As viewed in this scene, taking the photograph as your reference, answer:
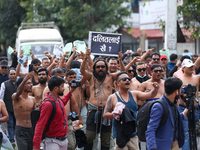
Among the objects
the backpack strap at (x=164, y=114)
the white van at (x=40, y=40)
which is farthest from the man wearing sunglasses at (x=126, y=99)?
the white van at (x=40, y=40)

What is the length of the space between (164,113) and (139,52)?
5729mm

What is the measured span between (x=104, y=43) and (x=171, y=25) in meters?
3.80

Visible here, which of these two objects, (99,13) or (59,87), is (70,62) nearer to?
(59,87)

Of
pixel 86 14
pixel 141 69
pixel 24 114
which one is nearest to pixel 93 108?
pixel 24 114

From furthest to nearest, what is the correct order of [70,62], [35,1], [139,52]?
[35,1]
[139,52]
[70,62]

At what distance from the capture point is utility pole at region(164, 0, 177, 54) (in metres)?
10.9

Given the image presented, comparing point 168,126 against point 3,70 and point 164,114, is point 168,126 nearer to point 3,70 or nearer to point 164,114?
point 164,114

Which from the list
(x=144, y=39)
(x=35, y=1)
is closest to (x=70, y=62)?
(x=35, y=1)

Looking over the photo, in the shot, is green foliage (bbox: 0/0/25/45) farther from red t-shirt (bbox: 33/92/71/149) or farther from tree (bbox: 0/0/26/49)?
red t-shirt (bbox: 33/92/71/149)

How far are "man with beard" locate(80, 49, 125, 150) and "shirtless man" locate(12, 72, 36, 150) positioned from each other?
3.50 feet

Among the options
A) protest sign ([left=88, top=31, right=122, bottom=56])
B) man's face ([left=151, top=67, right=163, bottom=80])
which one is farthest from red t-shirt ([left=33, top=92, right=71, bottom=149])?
protest sign ([left=88, top=31, right=122, bottom=56])

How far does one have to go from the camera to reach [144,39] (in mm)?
25297

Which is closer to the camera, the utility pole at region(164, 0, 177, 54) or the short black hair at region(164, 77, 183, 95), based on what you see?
the short black hair at region(164, 77, 183, 95)

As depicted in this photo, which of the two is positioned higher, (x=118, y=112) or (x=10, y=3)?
(x=10, y=3)
